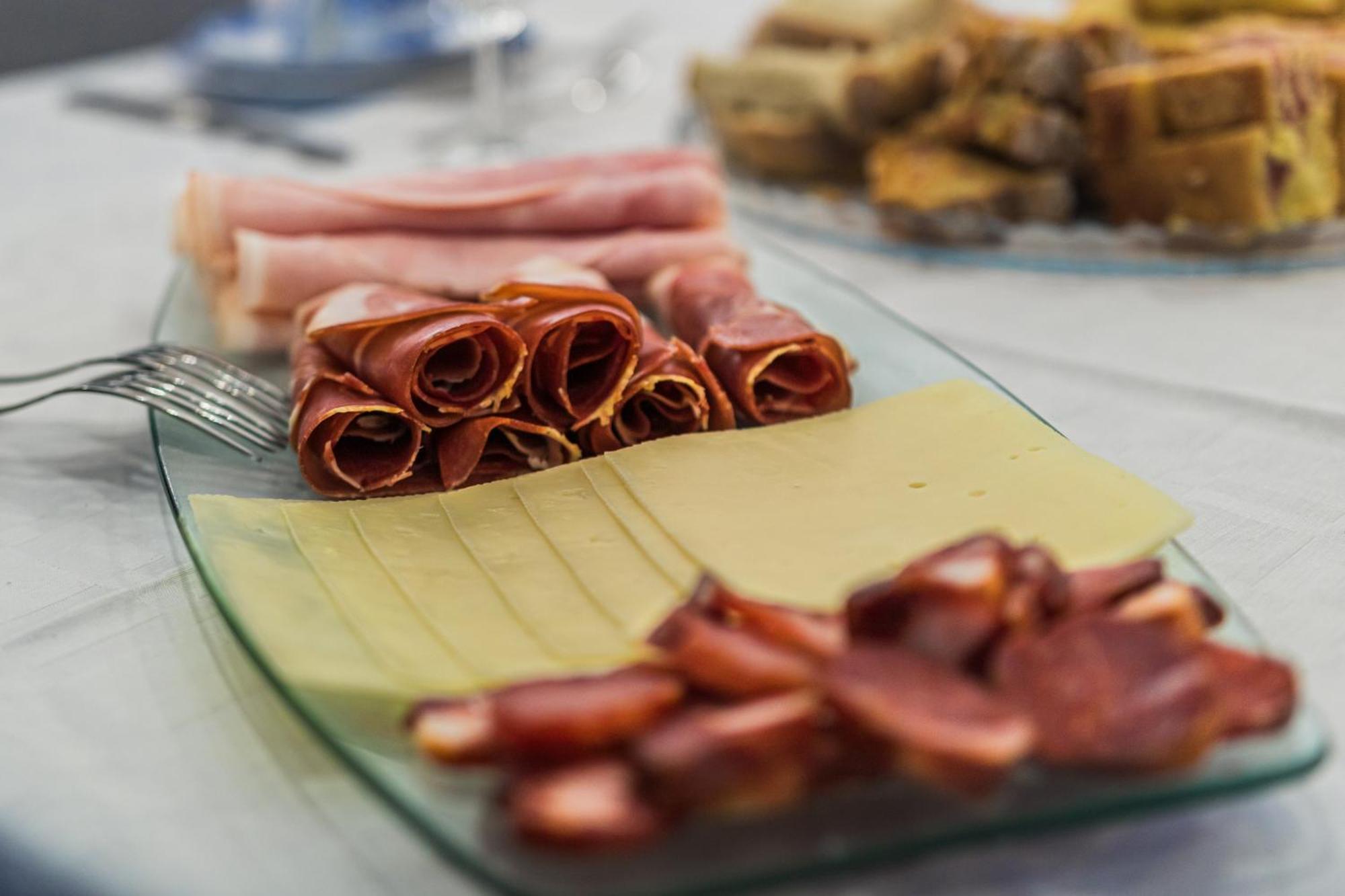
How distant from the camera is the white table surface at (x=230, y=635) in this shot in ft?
2.40

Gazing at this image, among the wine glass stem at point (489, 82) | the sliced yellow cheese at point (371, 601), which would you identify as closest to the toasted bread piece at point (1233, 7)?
the wine glass stem at point (489, 82)

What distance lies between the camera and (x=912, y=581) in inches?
28.5

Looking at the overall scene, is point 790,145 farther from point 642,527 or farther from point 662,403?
point 642,527

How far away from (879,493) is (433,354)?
408 millimetres

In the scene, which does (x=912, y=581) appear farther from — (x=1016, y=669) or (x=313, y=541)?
(x=313, y=541)

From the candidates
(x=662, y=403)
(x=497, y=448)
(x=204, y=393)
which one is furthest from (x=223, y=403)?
(x=662, y=403)

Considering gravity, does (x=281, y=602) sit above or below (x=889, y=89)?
below

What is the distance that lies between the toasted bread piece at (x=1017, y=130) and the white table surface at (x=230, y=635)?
0.49 ft

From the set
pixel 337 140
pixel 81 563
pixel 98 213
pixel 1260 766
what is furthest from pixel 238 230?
pixel 1260 766

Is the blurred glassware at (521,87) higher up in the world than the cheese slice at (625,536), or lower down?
higher up

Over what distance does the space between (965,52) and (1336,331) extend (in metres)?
0.60

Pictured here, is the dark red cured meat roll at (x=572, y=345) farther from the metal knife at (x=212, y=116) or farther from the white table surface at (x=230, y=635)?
the metal knife at (x=212, y=116)

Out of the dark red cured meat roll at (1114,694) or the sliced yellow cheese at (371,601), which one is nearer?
the dark red cured meat roll at (1114,694)

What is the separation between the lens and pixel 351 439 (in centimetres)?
117
